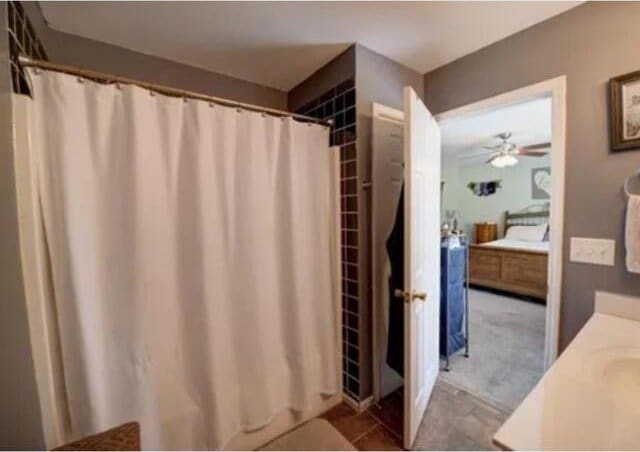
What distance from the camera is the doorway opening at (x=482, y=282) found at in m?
1.49

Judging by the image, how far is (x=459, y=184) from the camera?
5914 millimetres

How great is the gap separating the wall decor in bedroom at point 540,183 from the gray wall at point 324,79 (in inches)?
187

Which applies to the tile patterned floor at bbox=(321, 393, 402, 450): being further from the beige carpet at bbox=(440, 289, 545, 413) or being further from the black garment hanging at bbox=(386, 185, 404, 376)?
the beige carpet at bbox=(440, 289, 545, 413)

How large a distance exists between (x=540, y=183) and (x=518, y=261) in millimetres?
1771

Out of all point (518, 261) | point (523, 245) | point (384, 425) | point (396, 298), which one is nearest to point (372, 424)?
point (384, 425)

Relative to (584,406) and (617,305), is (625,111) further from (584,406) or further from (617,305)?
(584,406)

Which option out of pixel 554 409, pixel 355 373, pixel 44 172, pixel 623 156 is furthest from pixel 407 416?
pixel 44 172

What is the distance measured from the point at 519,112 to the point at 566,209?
191 cm

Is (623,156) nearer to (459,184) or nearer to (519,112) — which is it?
(519,112)

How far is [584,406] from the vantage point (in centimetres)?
69

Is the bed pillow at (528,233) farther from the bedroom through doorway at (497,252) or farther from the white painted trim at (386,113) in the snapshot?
the white painted trim at (386,113)

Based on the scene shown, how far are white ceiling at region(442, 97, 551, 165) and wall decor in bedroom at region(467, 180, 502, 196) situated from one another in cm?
115

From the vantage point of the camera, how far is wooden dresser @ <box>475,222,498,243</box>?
537 centimetres

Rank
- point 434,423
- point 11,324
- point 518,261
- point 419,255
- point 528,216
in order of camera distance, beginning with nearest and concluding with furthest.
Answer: point 11,324, point 419,255, point 434,423, point 518,261, point 528,216
